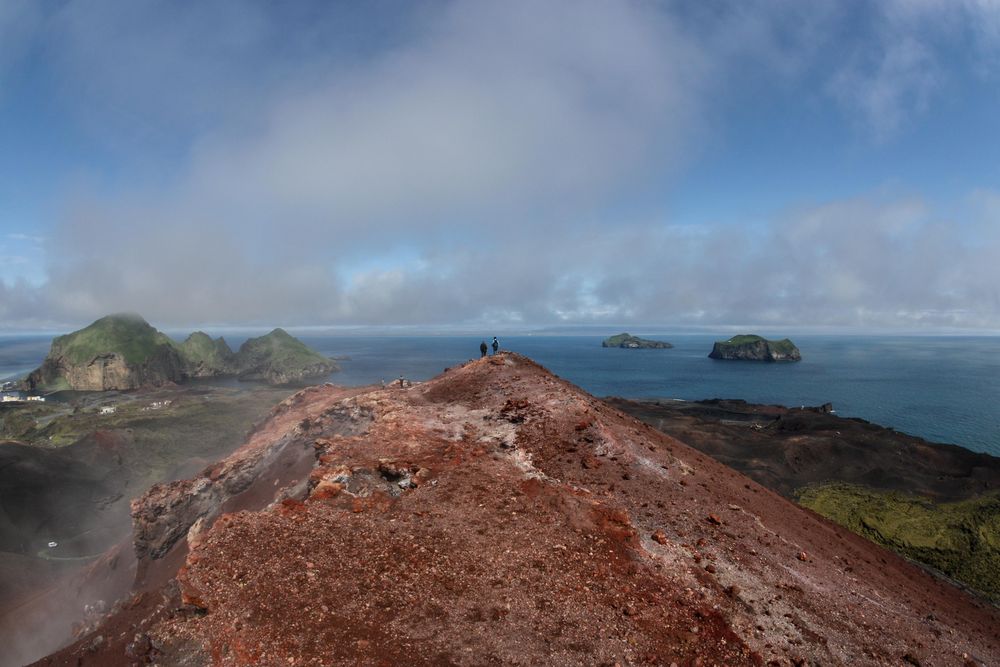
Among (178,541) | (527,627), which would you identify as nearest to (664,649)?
(527,627)

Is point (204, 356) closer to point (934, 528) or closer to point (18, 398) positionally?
point (18, 398)

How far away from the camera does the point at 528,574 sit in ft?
42.3

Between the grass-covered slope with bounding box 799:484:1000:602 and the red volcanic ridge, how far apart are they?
11.4 m

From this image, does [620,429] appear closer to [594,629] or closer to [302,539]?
[594,629]

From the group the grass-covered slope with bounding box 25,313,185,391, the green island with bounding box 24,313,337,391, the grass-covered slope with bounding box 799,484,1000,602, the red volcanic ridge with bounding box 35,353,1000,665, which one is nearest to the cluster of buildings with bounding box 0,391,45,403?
the green island with bounding box 24,313,337,391

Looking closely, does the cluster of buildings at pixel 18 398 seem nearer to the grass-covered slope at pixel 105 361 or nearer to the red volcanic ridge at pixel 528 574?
the grass-covered slope at pixel 105 361

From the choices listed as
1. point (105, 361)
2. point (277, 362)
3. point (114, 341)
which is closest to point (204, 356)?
point (114, 341)

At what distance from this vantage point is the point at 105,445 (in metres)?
72.1

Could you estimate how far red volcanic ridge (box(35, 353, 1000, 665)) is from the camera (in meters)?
10.9

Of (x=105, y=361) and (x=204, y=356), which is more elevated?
(x=105, y=361)

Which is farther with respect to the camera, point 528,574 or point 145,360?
point 145,360

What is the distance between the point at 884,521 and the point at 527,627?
151 ft

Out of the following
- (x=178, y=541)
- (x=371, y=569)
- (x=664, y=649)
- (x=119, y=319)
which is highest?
(x=119, y=319)

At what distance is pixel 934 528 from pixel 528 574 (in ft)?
147
